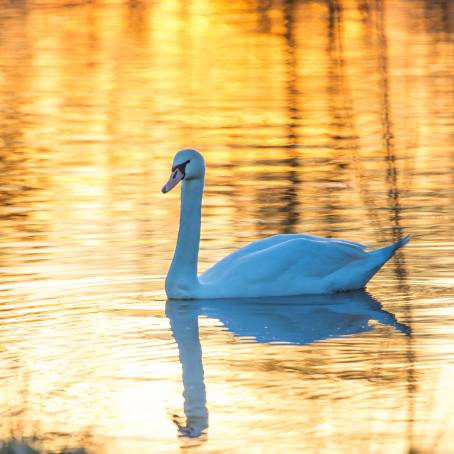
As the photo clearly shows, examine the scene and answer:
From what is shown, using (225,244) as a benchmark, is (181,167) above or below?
above

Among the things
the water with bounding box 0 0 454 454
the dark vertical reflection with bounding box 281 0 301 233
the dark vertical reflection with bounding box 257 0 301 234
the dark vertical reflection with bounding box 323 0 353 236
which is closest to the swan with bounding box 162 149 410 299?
the water with bounding box 0 0 454 454

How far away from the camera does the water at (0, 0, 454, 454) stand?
666 cm

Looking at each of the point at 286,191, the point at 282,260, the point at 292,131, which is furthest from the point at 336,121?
the point at 282,260

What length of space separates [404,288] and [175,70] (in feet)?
48.6

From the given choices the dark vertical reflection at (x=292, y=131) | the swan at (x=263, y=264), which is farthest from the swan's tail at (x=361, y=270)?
the dark vertical reflection at (x=292, y=131)

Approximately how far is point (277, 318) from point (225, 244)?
6.74 ft

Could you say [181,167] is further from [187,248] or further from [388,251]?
[388,251]

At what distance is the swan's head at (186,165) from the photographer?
33.9 ft

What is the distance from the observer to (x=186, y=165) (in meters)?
10.4

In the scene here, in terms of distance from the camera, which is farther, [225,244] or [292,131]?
[292,131]

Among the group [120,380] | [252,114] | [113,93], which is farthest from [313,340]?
[113,93]

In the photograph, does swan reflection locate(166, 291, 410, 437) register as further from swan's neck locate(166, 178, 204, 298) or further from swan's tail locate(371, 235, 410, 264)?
swan's tail locate(371, 235, 410, 264)

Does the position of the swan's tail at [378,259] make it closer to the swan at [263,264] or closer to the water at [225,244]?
the swan at [263,264]

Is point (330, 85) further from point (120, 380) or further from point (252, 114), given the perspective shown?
point (120, 380)
